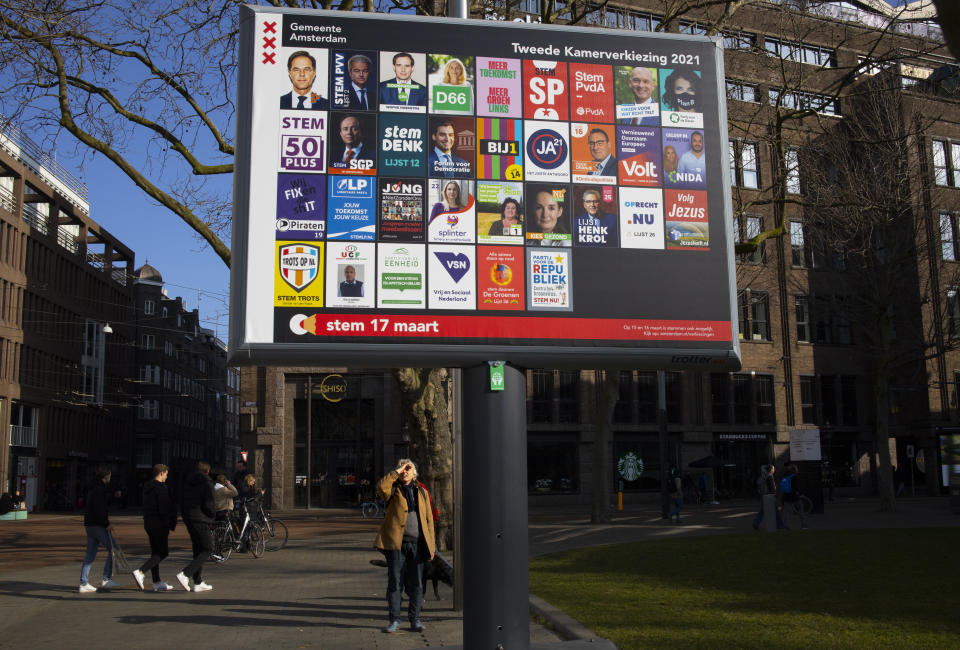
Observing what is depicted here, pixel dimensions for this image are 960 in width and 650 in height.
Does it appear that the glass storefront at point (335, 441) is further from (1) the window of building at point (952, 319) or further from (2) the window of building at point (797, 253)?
(1) the window of building at point (952, 319)

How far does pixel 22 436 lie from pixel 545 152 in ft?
194

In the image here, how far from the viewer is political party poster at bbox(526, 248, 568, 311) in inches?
240

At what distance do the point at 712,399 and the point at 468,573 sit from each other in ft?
145

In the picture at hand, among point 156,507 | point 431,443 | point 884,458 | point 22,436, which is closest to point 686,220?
point 156,507

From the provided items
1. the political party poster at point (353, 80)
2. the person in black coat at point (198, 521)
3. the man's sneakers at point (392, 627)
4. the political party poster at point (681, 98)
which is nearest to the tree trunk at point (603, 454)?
the person in black coat at point (198, 521)

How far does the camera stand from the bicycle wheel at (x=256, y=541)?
18.5 m

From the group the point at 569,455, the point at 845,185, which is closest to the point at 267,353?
the point at 845,185

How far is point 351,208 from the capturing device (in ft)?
19.4

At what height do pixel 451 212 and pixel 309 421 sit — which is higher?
pixel 451 212

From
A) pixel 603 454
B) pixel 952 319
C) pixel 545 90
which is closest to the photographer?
pixel 545 90


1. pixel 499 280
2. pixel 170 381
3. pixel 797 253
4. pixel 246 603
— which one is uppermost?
pixel 797 253

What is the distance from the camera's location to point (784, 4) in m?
15.3

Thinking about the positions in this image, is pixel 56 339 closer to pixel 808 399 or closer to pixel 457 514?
pixel 808 399

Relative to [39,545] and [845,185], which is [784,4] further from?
[39,545]
